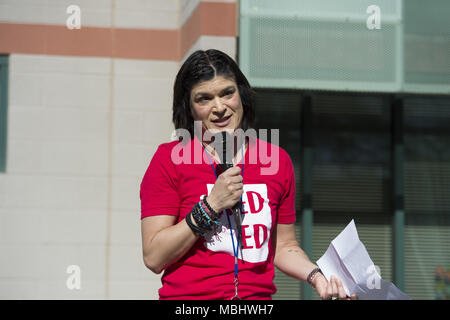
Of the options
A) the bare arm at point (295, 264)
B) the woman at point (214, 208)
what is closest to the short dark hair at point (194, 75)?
the woman at point (214, 208)

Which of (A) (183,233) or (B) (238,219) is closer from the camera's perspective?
(A) (183,233)

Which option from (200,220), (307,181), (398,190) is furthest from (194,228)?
(398,190)

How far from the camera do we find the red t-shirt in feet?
7.27

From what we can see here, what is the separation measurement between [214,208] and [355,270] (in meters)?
0.50

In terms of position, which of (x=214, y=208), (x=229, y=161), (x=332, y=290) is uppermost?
(x=229, y=161)

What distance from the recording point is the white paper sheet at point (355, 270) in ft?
6.59

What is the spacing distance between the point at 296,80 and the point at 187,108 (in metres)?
3.08

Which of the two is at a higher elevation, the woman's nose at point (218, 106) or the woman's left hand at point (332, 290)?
the woman's nose at point (218, 106)

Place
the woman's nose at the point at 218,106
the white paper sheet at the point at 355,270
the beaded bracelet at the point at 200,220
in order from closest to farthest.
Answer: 1. the white paper sheet at the point at 355,270
2. the beaded bracelet at the point at 200,220
3. the woman's nose at the point at 218,106

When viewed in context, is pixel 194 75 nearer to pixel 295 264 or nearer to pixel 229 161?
pixel 229 161

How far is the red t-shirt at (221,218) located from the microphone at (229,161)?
0.03 meters

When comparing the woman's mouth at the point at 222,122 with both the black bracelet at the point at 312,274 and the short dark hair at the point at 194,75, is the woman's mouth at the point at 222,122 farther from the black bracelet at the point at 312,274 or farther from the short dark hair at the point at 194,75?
the black bracelet at the point at 312,274

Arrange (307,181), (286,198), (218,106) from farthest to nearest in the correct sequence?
(307,181) → (286,198) → (218,106)

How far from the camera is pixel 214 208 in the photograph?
7.02 ft
